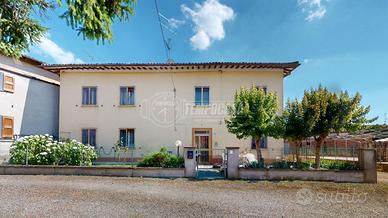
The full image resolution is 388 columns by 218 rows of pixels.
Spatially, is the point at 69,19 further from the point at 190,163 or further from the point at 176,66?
the point at 176,66

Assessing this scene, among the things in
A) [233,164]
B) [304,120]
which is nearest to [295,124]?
[304,120]

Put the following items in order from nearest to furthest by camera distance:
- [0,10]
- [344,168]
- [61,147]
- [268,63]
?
[0,10] < [344,168] < [61,147] < [268,63]

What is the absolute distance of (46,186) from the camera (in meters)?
9.02

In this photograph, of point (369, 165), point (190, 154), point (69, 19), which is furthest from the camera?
point (190, 154)

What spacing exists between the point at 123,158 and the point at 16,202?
9112 mm

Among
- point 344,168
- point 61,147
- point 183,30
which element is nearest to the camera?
point 344,168

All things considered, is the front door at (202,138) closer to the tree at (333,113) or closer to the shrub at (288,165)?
the shrub at (288,165)

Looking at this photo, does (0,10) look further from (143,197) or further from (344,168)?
(344,168)

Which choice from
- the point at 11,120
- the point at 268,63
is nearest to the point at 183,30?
the point at 268,63

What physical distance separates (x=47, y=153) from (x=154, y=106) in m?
6.79

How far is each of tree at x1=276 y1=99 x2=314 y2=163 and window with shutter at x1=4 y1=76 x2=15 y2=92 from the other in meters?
15.6

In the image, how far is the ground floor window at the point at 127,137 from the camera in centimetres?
1664

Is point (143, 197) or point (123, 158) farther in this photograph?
point (123, 158)

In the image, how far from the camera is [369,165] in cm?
1046
